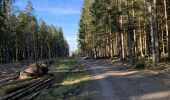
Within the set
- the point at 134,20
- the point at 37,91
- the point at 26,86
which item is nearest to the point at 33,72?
the point at 26,86

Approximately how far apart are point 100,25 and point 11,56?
1930 inches

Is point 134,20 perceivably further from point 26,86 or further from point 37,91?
point 37,91

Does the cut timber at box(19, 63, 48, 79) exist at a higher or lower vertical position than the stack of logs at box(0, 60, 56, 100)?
higher

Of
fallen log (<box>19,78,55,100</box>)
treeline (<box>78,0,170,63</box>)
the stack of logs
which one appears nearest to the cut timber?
the stack of logs

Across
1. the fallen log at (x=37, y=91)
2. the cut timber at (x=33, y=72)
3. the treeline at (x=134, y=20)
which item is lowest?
→ the fallen log at (x=37, y=91)

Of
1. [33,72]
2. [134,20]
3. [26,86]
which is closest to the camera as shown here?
[26,86]

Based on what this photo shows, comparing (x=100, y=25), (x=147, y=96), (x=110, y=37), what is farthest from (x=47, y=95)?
(x=110, y=37)

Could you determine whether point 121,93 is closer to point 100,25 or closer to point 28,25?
point 100,25

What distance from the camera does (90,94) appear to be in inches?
680

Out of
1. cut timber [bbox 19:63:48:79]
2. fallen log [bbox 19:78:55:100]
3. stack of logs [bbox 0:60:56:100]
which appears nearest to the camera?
stack of logs [bbox 0:60:56:100]

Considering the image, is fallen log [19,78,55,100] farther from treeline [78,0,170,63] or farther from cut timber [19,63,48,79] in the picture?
treeline [78,0,170,63]

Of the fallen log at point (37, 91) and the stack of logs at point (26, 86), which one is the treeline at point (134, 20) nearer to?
the stack of logs at point (26, 86)

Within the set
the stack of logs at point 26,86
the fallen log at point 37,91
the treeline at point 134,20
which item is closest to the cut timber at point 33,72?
the stack of logs at point 26,86

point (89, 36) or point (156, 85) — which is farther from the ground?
point (89, 36)
